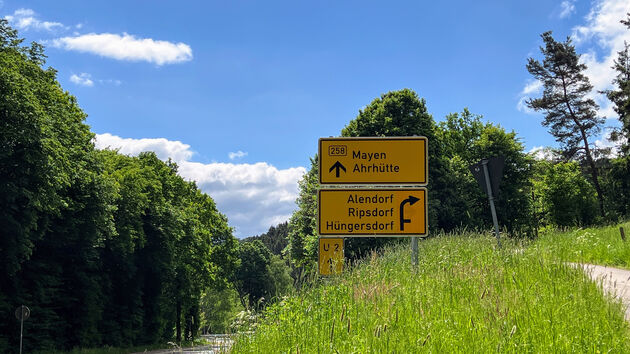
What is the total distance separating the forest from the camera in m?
22.1

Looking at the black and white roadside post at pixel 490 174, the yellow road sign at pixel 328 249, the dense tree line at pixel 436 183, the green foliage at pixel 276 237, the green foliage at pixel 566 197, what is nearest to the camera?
the yellow road sign at pixel 328 249

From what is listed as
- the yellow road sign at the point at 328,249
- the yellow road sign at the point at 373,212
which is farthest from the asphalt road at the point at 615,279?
the yellow road sign at the point at 328,249

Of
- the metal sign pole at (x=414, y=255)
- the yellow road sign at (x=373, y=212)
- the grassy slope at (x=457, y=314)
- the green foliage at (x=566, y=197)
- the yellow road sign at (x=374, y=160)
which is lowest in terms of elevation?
the grassy slope at (x=457, y=314)

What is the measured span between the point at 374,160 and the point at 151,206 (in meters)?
29.1

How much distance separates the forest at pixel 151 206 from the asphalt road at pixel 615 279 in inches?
103

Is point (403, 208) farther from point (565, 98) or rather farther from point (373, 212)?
point (565, 98)

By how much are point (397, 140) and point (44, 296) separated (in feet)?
78.5

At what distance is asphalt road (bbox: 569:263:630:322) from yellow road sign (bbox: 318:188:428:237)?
3.10m

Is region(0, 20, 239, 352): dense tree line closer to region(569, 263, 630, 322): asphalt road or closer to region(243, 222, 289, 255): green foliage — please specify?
region(569, 263, 630, 322): asphalt road

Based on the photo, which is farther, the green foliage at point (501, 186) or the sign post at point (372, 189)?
→ the green foliage at point (501, 186)

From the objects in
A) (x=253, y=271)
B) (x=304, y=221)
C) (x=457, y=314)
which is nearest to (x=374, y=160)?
(x=457, y=314)

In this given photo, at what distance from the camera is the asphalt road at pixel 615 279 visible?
23.2 ft

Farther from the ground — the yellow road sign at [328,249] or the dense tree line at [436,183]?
the dense tree line at [436,183]

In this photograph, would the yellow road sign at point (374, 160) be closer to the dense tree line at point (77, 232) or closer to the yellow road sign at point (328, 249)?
the yellow road sign at point (328, 249)
